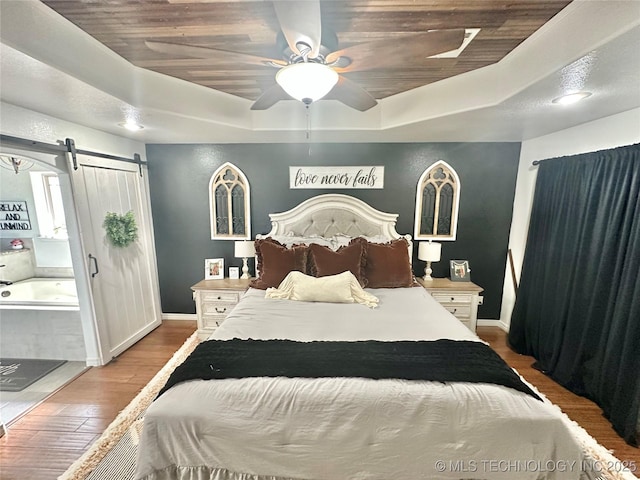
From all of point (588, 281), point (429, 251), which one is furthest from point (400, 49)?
point (588, 281)

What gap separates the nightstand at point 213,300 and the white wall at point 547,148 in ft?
10.4

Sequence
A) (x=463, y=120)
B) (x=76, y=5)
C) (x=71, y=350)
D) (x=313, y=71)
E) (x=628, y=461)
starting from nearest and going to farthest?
(x=313, y=71) → (x=76, y=5) → (x=628, y=461) → (x=463, y=120) → (x=71, y=350)

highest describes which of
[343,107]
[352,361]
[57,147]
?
[343,107]

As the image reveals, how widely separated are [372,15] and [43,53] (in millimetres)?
1684

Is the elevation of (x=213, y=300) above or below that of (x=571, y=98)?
below

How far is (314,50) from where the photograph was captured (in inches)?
47.6

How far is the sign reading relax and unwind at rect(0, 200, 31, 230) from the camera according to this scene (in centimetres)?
349

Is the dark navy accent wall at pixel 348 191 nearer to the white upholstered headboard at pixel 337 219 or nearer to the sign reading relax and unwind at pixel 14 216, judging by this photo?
the white upholstered headboard at pixel 337 219

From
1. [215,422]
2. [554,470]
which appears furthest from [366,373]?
[554,470]

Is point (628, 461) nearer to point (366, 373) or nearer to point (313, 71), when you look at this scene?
point (366, 373)

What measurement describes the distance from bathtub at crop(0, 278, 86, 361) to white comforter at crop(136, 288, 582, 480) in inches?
85.8

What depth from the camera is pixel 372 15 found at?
4.74ft

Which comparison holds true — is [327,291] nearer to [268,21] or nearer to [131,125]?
[268,21]

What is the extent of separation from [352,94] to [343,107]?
1187mm
